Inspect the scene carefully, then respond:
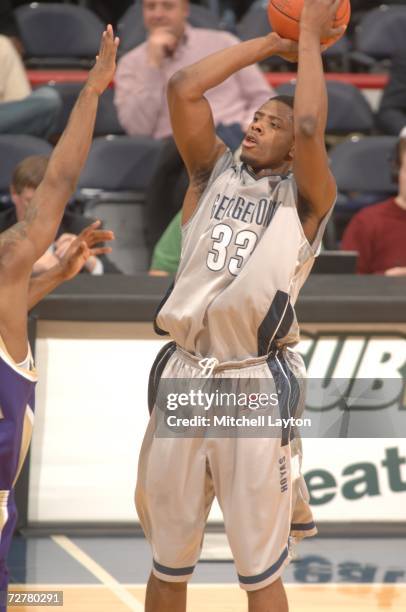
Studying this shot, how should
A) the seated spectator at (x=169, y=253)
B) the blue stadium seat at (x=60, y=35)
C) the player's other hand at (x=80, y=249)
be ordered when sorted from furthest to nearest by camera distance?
the blue stadium seat at (x=60, y=35) → the seated spectator at (x=169, y=253) → the player's other hand at (x=80, y=249)

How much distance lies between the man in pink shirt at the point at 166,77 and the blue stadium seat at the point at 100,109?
→ 458 millimetres

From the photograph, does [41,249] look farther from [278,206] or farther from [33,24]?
[33,24]

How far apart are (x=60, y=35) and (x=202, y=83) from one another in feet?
19.9

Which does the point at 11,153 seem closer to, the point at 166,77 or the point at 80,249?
the point at 166,77

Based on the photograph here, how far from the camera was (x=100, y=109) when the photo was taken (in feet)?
27.7

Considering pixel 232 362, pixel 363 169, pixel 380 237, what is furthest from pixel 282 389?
pixel 363 169

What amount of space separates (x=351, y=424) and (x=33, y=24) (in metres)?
5.34

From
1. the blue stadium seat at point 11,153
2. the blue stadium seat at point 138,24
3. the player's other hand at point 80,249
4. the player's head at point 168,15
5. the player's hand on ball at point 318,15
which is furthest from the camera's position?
the blue stadium seat at point 138,24

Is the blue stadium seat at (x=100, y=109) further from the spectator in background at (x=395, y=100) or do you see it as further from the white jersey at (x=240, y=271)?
the white jersey at (x=240, y=271)

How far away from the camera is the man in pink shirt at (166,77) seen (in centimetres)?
761

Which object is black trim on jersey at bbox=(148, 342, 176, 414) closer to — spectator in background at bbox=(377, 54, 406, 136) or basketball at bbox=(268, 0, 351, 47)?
basketball at bbox=(268, 0, 351, 47)

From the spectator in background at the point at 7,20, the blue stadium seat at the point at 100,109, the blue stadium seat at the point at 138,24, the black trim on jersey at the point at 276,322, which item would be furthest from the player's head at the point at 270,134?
the spectator in background at the point at 7,20

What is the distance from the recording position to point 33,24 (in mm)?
9836

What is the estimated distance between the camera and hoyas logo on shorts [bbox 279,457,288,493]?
408 centimetres
